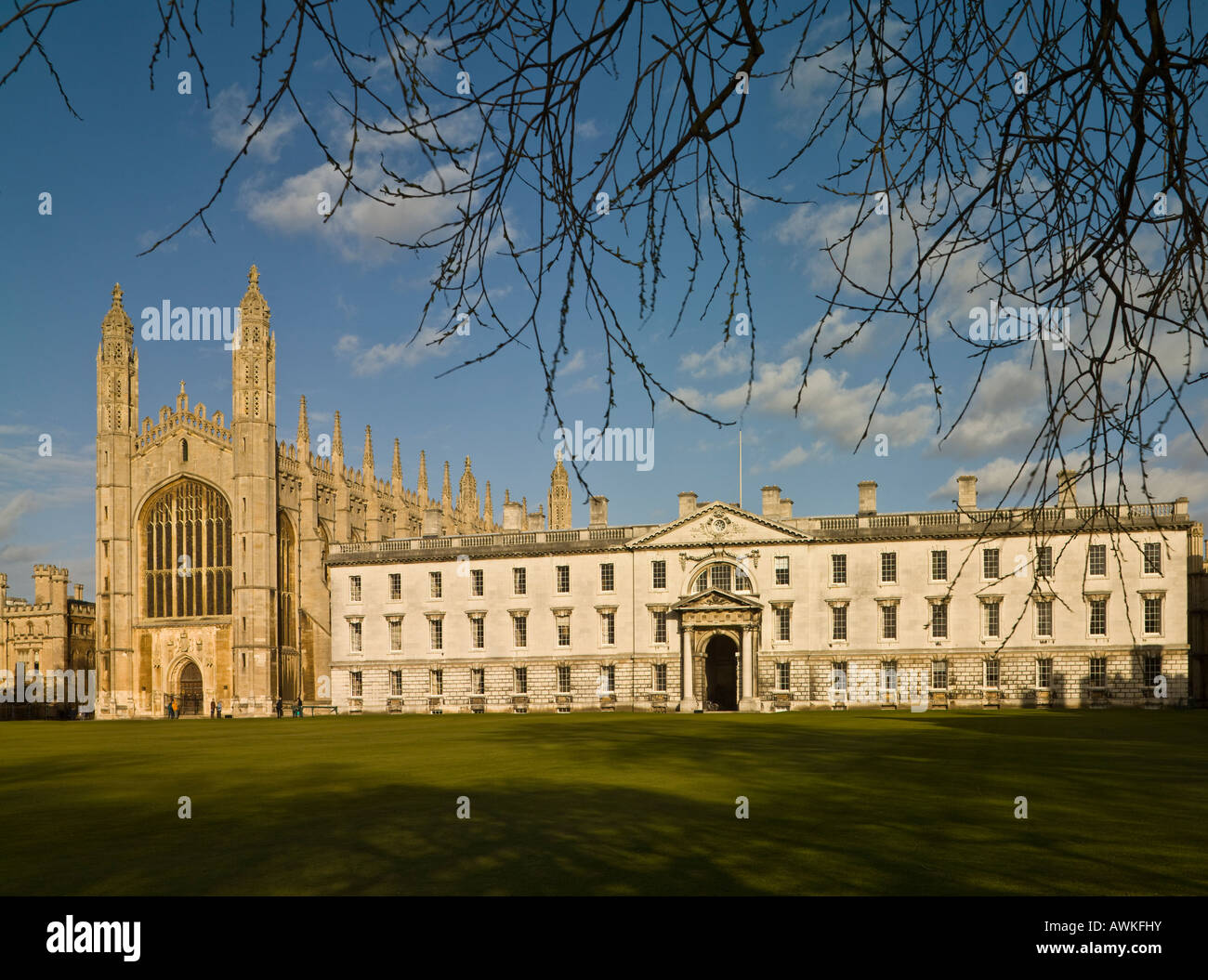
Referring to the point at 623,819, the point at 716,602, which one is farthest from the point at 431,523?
the point at 623,819

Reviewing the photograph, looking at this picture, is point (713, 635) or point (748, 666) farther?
point (713, 635)

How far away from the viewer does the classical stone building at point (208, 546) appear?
64.1 meters

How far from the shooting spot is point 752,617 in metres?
57.2

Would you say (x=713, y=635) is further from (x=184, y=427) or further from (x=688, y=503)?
(x=184, y=427)

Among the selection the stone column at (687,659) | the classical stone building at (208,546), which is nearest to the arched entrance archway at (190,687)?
the classical stone building at (208,546)

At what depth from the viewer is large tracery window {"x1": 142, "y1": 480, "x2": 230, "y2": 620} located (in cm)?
6594

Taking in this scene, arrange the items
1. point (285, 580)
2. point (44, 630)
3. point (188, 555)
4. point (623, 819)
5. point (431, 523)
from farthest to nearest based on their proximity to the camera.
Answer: point (44, 630) → point (285, 580) → point (431, 523) → point (188, 555) → point (623, 819)

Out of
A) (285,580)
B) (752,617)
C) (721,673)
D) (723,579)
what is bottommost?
(721,673)

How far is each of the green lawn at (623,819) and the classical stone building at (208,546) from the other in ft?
125

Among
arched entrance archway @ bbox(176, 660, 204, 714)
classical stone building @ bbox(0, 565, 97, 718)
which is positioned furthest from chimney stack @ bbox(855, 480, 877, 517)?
classical stone building @ bbox(0, 565, 97, 718)

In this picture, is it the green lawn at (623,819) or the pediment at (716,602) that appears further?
the pediment at (716,602)

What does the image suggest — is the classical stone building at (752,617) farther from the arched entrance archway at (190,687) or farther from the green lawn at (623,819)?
the green lawn at (623,819)

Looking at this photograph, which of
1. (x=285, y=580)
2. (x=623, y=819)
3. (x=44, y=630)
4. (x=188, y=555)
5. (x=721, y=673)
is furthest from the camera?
(x=44, y=630)

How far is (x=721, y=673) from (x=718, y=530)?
912cm
